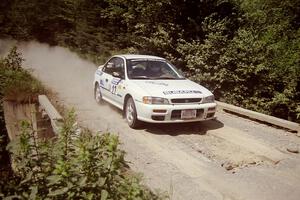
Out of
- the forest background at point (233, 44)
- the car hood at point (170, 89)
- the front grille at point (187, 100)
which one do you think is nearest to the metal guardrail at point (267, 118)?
the car hood at point (170, 89)

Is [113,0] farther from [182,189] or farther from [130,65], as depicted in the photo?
[182,189]

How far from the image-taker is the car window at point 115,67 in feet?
30.4

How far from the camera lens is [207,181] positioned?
18.6 feet

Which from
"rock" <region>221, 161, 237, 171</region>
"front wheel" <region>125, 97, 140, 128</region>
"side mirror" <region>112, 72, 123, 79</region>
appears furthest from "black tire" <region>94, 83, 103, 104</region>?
"rock" <region>221, 161, 237, 171</region>

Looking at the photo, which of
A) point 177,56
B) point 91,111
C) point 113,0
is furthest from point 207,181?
point 113,0

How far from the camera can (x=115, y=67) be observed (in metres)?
9.87

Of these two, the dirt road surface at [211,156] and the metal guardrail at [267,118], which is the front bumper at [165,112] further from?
the metal guardrail at [267,118]

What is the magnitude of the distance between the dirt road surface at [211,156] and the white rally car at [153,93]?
18.8 inches

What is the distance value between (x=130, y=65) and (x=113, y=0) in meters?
10.2

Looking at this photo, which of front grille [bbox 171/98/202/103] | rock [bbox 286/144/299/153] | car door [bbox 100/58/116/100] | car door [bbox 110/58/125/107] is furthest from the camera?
car door [bbox 100/58/116/100]

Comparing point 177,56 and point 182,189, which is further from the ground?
point 177,56

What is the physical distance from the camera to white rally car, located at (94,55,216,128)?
25.5 feet

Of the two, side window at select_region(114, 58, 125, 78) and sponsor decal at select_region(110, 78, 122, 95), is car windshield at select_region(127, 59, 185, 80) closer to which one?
side window at select_region(114, 58, 125, 78)

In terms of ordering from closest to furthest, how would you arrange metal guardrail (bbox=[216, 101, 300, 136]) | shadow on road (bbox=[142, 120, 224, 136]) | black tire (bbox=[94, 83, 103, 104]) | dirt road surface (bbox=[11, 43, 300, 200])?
1. dirt road surface (bbox=[11, 43, 300, 200])
2. shadow on road (bbox=[142, 120, 224, 136])
3. metal guardrail (bbox=[216, 101, 300, 136])
4. black tire (bbox=[94, 83, 103, 104])
